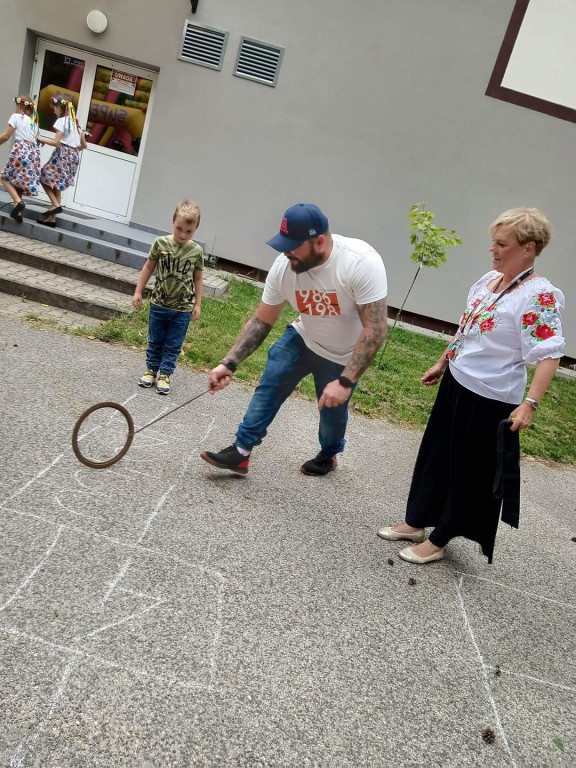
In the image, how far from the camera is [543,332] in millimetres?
3096

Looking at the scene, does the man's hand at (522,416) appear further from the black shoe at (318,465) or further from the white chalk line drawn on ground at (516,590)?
the black shoe at (318,465)

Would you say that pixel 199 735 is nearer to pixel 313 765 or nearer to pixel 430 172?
pixel 313 765

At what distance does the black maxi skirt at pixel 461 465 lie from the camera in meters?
3.40

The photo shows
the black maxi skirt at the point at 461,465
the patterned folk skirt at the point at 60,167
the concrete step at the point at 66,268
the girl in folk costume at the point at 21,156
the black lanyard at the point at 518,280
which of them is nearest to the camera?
the black lanyard at the point at 518,280

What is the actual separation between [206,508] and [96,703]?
1552mm

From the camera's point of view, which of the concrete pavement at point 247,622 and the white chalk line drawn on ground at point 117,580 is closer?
the concrete pavement at point 247,622

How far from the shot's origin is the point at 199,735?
217cm

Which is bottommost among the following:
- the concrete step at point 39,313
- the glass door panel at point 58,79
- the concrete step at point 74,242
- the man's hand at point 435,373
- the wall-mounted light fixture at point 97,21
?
the concrete step at point 39,313

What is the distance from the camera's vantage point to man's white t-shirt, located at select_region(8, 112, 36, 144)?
8789 mm

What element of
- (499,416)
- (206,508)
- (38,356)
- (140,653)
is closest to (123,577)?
(140,653)

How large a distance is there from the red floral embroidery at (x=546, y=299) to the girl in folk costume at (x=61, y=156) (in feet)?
25.4

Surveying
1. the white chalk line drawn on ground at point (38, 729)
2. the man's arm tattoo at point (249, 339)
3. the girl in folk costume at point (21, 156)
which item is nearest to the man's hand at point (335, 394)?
the man's arm tattoo at point (249, 339)

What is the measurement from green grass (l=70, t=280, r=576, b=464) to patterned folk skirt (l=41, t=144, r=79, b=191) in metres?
2.99

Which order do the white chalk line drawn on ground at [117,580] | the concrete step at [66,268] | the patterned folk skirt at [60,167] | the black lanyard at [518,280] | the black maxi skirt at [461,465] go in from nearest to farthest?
the white chalk line drawn on ground at [117,580] < the black lanyard at [518,280] < the black maxi skirt at [461,465] < the concrete step at [66,268] < the patterned folk skirt at [60,167]
